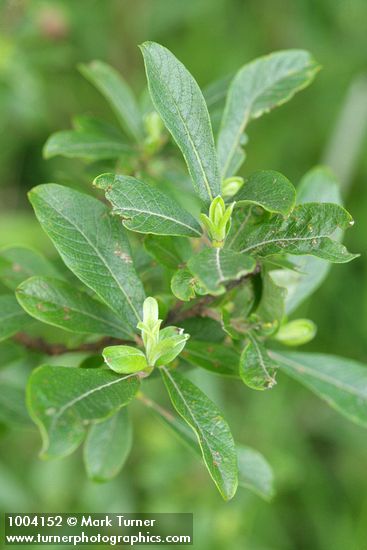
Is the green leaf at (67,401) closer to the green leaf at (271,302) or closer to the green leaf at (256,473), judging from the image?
the green leaf at (271,302)

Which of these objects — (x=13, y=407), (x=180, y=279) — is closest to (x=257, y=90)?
(x=180, y=279)

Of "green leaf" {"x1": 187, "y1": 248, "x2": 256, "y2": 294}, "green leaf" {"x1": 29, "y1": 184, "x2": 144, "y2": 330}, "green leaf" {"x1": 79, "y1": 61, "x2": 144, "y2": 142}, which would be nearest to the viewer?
"green leaf" {"x1": 187, "y1": 248, "x2": 256, "y2": 294}

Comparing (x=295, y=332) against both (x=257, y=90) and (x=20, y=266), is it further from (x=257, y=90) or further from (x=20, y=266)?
(x=20, y=266)

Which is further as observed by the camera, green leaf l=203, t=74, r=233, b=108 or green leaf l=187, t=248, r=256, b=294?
green leaf l=203, t=74, r=233, b=108

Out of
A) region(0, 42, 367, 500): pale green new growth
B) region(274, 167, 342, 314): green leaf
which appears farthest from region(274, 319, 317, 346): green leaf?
region(274, 167, 342, 314): green leaf

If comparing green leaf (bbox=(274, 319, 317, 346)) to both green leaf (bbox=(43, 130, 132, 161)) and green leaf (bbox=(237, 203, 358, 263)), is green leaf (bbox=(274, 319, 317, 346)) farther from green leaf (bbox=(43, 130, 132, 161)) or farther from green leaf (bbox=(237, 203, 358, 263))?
green leaf (bbox=(43, 130, 132, 161))

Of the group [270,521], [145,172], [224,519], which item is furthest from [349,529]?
[145,172]
